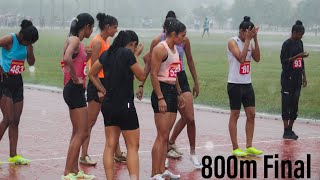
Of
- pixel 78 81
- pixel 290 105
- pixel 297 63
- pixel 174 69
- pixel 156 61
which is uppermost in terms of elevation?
pixel 156 61

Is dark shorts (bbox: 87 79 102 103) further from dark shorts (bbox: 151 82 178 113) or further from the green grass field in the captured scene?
the green grass field

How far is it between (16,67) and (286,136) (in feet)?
16.9

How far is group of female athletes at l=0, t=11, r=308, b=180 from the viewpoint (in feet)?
27.9

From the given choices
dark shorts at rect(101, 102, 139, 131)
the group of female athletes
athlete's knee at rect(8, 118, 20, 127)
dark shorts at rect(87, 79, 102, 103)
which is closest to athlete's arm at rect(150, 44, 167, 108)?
the group of female athletes

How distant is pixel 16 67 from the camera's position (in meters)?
10.3

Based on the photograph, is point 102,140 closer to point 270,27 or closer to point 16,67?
point 16,67

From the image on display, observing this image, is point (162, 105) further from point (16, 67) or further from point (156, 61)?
point (16, 67)

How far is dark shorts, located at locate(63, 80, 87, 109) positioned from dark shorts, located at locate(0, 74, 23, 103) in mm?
1129

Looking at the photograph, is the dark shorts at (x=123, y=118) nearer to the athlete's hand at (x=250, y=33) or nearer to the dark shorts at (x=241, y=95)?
the athlete's hand at (x=250, y=33)

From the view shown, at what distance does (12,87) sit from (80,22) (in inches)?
59.7

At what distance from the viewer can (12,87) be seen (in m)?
10.3

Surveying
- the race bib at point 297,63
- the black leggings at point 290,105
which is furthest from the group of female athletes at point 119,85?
the black leggings at point 290,105

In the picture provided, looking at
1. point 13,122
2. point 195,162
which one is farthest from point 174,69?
point 13,122

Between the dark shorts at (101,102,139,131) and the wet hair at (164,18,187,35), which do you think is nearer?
the dark shorts at (101,102,139,131)
